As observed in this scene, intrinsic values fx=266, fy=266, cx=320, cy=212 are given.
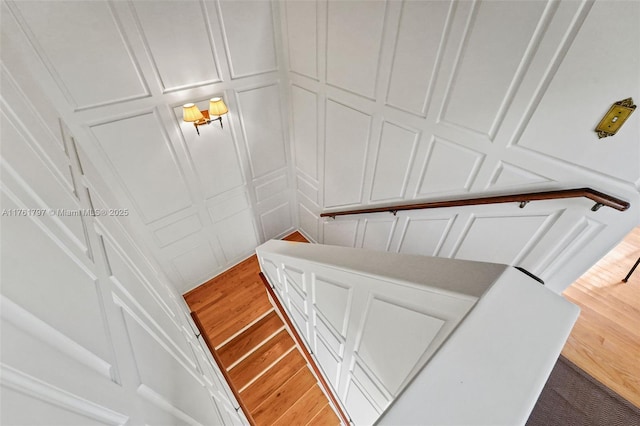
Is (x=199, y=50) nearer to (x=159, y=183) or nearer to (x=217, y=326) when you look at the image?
(x=159, y=183)

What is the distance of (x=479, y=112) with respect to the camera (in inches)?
68.4

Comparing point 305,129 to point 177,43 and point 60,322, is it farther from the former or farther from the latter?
point 60,322

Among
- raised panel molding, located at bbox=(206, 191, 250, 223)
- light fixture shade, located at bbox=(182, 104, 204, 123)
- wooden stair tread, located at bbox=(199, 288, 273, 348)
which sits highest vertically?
light fixture shade, located at bbox=(182, 104, 204, 123)

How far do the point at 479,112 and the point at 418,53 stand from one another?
0.61 m

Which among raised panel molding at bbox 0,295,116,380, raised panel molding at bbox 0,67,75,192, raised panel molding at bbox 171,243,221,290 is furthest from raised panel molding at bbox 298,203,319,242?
raised panel molding at bbox 0,295,116,380

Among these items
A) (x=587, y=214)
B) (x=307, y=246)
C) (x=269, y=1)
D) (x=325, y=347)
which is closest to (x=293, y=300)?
(x=325, y=347)

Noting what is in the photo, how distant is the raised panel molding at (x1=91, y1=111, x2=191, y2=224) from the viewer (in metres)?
2.44

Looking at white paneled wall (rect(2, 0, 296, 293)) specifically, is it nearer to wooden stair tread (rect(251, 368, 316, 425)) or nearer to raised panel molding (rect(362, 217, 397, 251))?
raised panel molding (rect(362, 217, 397, 251))

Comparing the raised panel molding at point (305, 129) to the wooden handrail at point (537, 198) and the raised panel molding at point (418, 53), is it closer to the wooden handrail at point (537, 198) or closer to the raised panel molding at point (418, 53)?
the raised panel molding at point (418, 53)

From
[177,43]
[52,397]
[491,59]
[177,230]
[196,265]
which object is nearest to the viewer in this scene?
[52,397]

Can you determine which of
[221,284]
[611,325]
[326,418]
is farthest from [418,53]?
[221,284]

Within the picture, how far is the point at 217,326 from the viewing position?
3.41 meters

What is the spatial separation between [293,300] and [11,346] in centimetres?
215

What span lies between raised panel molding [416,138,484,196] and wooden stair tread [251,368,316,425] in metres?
2.42
